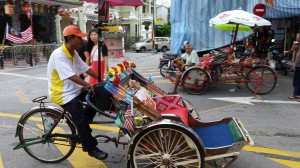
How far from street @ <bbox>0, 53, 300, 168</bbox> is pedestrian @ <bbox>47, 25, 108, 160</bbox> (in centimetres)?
55

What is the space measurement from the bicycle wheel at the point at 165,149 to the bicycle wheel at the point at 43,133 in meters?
1.00

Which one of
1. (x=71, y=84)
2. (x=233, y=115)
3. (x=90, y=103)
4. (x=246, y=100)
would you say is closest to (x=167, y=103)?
(x=90, y=103)

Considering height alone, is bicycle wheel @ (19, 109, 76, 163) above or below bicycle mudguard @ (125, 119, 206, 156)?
below

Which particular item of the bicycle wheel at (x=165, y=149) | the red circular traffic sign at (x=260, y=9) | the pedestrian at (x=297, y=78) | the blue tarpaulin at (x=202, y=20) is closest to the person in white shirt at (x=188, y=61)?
the pedestrian at (x=297, y=78)

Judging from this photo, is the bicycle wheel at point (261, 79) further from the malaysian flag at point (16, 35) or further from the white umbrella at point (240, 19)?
the malaysian flag at point (16, 35)

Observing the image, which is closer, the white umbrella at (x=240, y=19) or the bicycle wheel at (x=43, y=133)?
the bicycle wheel at (x=43, y=133)

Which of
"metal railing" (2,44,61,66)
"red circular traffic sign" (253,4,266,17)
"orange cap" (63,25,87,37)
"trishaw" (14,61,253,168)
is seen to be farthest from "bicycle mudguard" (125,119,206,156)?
"metal railing" (2,44,61,66)

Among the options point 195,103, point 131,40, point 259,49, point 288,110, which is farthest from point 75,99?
point 131,40

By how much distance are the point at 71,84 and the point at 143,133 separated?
111 centimetres

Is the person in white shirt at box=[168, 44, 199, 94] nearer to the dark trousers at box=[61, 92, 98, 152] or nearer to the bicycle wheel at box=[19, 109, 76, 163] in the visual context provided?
the bicycle wheel at box=[19, 109, 76, 163]

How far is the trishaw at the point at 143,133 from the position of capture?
10.8 feet

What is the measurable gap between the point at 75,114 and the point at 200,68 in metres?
4.96

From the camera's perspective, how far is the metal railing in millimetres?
16312

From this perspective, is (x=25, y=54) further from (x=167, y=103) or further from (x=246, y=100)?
(x=167, y=103)
